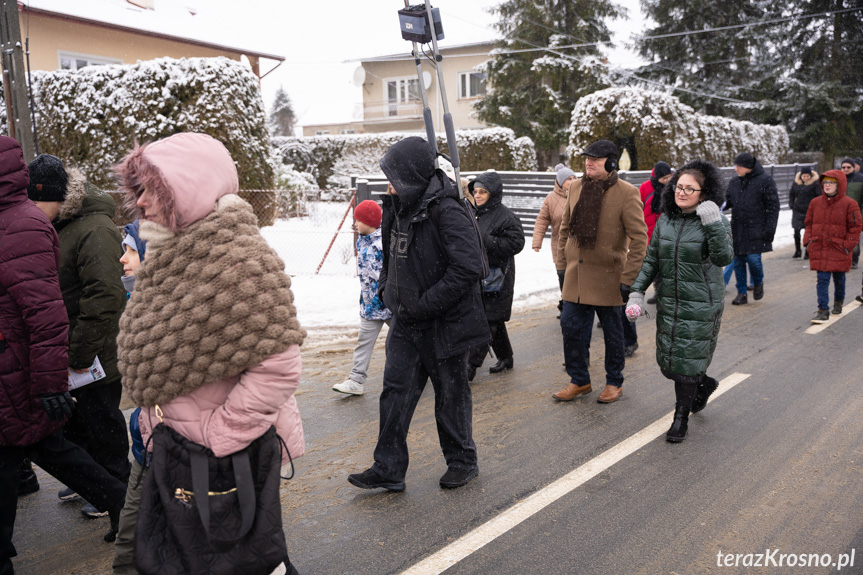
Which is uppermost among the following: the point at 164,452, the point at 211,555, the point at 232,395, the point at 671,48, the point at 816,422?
the point at 671,48

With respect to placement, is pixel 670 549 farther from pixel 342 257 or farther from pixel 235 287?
pixel 342 257

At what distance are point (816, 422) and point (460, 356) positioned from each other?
9.89 ft

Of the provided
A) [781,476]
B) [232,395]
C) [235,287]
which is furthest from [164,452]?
[781,476]

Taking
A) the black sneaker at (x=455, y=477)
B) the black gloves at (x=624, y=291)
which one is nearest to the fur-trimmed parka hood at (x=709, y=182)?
the black gloves at (x=624, y=291)

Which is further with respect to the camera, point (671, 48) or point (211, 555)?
point (671, 48)

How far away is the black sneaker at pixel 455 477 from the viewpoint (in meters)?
4.24

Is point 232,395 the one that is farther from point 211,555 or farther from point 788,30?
point 788,30

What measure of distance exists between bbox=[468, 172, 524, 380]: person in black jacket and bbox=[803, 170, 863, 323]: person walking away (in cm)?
454

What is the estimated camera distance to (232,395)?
2322mm

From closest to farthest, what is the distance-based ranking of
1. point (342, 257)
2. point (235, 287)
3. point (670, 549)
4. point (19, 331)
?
1. point (235, 287)
2. point (19, 331)
3. point (670, 549)
4. point (342, 257)

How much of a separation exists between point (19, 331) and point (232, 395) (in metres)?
1.43

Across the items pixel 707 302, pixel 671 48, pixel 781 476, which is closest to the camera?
pixel 781 476

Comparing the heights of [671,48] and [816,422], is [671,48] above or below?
above

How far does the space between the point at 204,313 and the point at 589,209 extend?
416 cm
